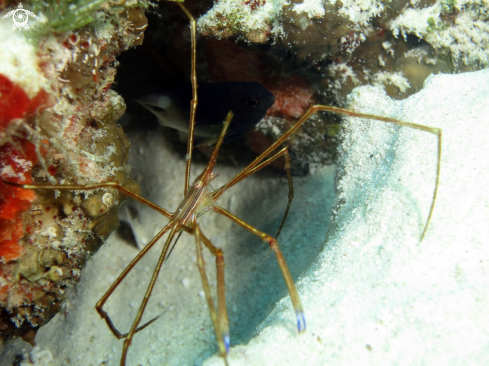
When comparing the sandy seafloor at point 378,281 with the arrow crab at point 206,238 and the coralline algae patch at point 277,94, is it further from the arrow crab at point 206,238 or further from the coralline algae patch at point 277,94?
the coralline algae patch at point 277,94

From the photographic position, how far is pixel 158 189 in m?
3.57

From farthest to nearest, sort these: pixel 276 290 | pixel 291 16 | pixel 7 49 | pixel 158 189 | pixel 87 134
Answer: pixel 158 189 → pixel 276 290 → pixel 291 16 → pixel 87 134 → pixel 7 49

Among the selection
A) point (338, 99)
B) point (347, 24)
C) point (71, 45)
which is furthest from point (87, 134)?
point (338, 99)

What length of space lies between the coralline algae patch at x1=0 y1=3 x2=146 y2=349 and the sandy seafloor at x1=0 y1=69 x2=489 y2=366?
914 mm

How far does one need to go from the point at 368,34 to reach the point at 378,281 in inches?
77.1

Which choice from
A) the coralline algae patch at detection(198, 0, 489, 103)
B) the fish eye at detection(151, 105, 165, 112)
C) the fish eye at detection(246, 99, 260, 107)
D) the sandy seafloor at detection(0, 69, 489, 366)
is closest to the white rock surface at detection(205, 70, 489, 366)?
the sandy seafloor at detection(0, 69, 489, 366)

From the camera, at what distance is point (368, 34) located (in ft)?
7.54

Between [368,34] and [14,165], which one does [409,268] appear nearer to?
[14,165]

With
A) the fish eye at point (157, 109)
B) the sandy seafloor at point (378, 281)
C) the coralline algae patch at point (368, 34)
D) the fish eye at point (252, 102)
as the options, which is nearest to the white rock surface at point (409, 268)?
the sandy seafloor at point (378, 281)

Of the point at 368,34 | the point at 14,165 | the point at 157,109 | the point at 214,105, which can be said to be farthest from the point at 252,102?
the point at 14,165

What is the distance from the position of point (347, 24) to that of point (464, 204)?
1.39 meters

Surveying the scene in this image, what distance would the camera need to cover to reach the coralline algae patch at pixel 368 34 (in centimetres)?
197

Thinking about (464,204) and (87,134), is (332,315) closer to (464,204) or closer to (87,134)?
(464,204)

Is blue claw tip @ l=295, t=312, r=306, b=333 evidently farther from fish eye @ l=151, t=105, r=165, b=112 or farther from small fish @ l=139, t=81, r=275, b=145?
fish eye @ l=151, t=105, r=165, b=112
